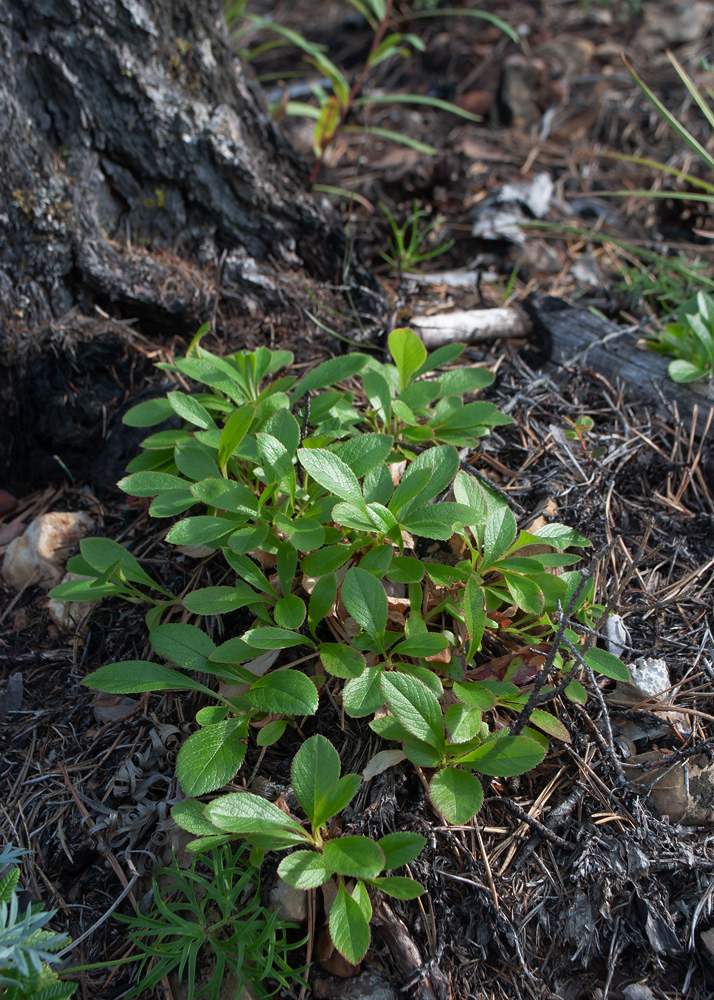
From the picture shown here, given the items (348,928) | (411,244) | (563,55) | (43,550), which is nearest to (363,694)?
(348,928)

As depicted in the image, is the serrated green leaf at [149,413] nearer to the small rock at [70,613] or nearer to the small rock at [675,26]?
the small rock at [70,613]

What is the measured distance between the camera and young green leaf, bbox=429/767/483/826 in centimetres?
126

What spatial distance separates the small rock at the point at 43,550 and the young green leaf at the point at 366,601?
101 centimetres

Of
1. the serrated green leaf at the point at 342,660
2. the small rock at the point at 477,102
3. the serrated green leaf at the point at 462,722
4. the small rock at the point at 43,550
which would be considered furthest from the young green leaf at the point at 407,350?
the small rock at the point at 477,102

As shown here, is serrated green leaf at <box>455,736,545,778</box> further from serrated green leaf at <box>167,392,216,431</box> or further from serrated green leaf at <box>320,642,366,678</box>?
serrated green leaf at <box>167,392,216,431</box>

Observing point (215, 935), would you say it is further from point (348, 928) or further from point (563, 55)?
point (563, 55)

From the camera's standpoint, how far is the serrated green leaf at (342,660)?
4.66ft

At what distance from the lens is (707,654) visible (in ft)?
5.63

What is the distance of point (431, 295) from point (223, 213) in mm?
897

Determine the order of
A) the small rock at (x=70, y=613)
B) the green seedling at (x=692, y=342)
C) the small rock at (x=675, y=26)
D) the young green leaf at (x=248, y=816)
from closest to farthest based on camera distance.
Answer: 1. the young green leaf at (x=248, y=816)
2. the small rock at (x=70, y=613)
3. the green seedling at (x=692, y=342)
4. the small rock at (x=675, y=26)

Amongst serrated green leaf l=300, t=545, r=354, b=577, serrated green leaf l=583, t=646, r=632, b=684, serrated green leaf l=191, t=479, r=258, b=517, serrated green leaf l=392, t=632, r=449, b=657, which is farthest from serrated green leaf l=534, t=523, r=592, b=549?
serrated green leaf l=191, t=479, r=258, b=517

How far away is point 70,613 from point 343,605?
832mm

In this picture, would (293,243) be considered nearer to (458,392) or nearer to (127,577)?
(458,392)

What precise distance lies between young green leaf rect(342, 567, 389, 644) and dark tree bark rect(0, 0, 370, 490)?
136 centimetres
